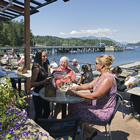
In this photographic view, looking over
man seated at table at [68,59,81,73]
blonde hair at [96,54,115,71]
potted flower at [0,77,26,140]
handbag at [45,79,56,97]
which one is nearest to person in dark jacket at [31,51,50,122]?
handbag at [45,79,56,97]

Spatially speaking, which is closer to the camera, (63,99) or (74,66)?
(63,99)

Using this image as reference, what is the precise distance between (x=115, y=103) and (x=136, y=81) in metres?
1.81

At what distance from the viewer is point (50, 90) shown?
215cm

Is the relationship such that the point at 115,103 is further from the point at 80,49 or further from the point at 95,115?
the point at 80,49

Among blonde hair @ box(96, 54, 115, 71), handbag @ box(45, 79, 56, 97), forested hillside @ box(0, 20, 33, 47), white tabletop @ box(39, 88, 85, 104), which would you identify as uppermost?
forested hillside @ box(0, 20, 33, 47)

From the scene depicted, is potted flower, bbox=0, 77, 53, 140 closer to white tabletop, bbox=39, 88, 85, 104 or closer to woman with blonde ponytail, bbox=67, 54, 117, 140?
white tabletop, bbox=39, 88, 85, 104

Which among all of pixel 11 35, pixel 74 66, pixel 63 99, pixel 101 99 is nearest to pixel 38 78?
pixel 63 99

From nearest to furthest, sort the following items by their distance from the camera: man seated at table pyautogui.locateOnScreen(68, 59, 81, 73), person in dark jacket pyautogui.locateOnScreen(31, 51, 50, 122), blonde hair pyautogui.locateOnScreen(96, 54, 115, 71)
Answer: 1. blonde hair pyautogui.locateOnScreen(96, 54, 115, 71)
2. person in dark jacket pyautogui.locateOnScreen(31, 51, 50, 122)
3. man seated at table pyautogui.locateOnScreen(68, 59, 81, 73)

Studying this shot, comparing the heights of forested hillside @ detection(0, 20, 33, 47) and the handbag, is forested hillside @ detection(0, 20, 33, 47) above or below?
above

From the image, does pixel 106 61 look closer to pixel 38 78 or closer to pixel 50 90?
pixel 50 90

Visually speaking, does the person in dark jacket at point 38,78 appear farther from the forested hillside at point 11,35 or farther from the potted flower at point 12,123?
the forested hillside at point 11,35

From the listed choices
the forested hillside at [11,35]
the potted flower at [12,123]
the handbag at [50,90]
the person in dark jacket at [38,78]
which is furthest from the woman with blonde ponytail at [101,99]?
the forested hillside at [11,35]

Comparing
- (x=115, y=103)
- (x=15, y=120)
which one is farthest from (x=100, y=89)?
(x=15, y=120)

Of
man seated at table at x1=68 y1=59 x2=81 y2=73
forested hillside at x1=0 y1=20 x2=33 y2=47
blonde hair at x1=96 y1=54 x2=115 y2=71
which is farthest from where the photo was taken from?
forested hillside at x1=0 y1=20 x2=33 y2=47
